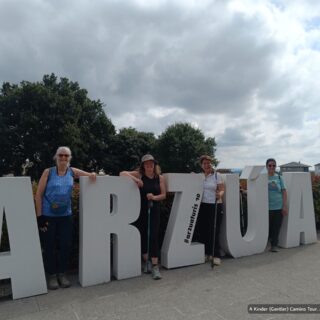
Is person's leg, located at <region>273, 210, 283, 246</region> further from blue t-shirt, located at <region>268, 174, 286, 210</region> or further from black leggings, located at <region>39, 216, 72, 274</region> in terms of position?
black leggings, located at <region>39, 216, 72, 274</region>

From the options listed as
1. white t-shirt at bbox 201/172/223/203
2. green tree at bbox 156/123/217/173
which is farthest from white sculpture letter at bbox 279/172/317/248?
green tree at bbox 156/123/217/173

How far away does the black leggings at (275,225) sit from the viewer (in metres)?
6.20

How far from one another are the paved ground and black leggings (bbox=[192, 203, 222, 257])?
469 millimetres

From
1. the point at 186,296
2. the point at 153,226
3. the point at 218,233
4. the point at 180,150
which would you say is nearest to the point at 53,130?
the point at 180,150

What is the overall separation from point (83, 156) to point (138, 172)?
83.1ft

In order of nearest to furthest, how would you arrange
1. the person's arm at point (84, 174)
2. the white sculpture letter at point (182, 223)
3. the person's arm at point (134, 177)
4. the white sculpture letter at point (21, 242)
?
the white sculpture letter at point (21, 242)
the person's arm at point (84, 174)
the person's arm at point (134, 177)
the white sculpture letter at point (182, 223)

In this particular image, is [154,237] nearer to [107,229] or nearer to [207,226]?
[107,229]

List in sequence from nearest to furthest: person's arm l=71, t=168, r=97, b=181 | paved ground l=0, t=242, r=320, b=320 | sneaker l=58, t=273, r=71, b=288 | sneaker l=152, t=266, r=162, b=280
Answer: paved ground l=0, t=242, r=320, b=320 < sneaker l=58, t=273, r=71, b=288 < person's arm l=71, t=168, r=97, b=181 < sneaker l=152, t=266, r=162, b=280

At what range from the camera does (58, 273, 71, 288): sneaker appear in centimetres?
436

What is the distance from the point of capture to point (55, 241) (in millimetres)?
4477

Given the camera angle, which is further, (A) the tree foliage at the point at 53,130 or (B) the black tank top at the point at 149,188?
(A) the tree foliage at the point at 53,130

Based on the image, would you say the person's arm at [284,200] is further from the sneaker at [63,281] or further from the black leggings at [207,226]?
the sneaker at [63,281]

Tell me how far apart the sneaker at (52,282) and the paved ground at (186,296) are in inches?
3.8

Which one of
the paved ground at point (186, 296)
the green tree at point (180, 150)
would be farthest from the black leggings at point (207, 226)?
the green tree at point (180, 150)
